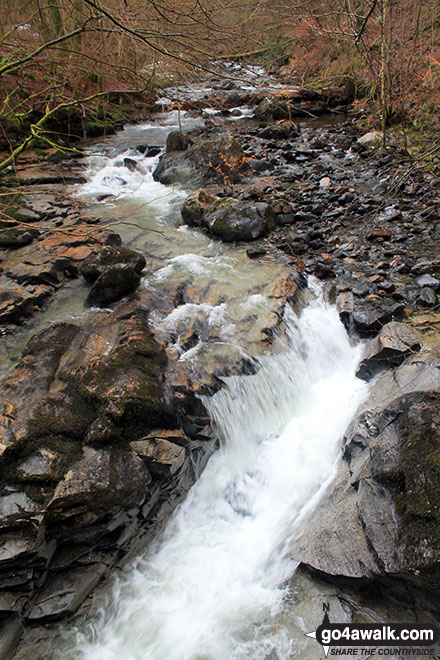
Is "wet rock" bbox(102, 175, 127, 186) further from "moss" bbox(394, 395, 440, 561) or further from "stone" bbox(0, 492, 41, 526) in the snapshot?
"moss" bbox(394, 395, 440, 561)

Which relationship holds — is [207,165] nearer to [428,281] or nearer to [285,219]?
[285,219]

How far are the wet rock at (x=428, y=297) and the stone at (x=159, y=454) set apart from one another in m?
4.02

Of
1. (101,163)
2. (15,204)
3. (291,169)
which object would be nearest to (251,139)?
(291,169)

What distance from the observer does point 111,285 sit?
210 inches

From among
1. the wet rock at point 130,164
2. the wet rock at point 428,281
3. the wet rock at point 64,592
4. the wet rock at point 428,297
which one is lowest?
the wet rock at point 64,592

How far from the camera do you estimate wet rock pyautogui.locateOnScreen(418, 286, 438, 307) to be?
504cm

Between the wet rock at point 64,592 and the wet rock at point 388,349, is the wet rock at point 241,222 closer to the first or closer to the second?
the wet rock at point 388,349

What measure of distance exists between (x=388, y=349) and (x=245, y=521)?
270cm

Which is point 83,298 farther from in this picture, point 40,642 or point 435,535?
point 435,535

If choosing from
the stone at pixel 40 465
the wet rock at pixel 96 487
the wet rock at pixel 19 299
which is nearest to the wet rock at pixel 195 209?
the wet rock at pixel 19 299

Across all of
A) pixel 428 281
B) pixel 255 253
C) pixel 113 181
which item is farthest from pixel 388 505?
pixel 113 181

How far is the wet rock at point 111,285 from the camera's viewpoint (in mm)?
5332

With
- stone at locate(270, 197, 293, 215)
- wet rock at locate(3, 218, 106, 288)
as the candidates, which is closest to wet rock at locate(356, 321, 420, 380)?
stone at locate(270, 197, 293, 215)

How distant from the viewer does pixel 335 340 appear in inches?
205
